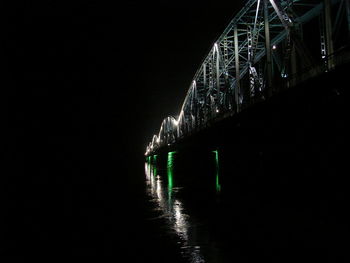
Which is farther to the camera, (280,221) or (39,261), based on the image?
(280,221)

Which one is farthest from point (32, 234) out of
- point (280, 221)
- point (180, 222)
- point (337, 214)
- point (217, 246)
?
point (337, 214)

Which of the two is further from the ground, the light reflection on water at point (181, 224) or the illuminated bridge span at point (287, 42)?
the illuminated bridge span at point (287, 42)

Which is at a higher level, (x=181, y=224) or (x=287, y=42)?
(x=287, y=42)

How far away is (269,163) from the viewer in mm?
22609

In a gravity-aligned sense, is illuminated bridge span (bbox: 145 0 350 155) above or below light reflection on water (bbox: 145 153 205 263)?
above

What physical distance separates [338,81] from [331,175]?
15.6 ft

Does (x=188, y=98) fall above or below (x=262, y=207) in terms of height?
above

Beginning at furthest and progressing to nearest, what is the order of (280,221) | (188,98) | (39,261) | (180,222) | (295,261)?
(188,98)
(180,222)
(280,221)
(39,261)
(295,261)

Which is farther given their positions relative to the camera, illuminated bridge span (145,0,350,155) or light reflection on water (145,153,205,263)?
illuminated bridge span (145,0,350,155)

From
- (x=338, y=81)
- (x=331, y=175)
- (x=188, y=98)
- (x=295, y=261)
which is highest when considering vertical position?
(x=188, y=98)

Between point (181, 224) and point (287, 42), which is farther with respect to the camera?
point (287, 42)

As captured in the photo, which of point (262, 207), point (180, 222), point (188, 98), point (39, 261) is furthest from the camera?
point (188, 98)

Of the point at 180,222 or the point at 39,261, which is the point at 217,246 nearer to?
the point at 180,222

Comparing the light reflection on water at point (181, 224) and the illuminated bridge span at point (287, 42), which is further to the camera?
the illuminated bridge span at point (287, 42)
